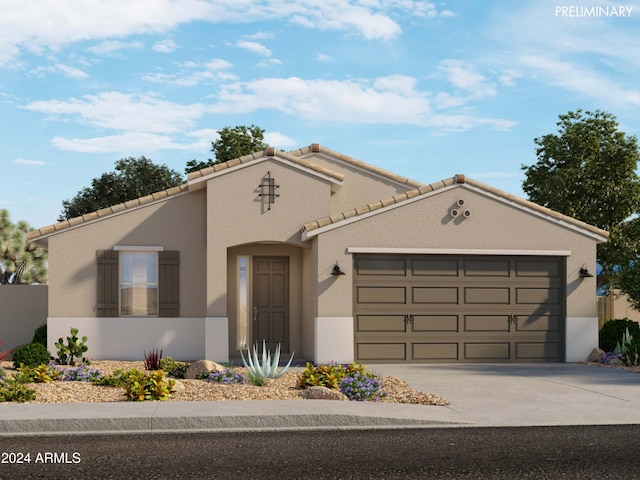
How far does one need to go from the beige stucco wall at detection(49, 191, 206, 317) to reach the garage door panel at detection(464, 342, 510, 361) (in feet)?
20.2

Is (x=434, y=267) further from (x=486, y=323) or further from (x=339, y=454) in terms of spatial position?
(x=339, y=454)

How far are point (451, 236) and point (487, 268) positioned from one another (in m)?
1.12

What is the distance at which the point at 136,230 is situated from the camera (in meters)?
Answer: 19.4

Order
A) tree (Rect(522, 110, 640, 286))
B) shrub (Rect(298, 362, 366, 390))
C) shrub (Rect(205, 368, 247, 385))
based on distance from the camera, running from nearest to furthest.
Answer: shrub (Rect(298, 362, 366, 390))
shrub (Rect(205, 368, 247, 385))
tree (Rect(522, 110, 640, 286))

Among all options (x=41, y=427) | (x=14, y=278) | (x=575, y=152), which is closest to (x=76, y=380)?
(x=41, y=427)

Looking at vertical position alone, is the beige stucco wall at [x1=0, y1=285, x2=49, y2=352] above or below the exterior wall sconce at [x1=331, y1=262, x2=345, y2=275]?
below

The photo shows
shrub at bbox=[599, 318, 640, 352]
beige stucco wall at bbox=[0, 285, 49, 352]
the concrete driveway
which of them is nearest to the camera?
the concrete driveway

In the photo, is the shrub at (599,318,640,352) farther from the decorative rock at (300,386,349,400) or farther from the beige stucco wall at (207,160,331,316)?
the decorative rock at (300,386,349,400)

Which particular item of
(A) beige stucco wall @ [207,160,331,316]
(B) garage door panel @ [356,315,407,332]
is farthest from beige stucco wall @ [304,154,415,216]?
(B) garage door panel @ [356,315,407,332]

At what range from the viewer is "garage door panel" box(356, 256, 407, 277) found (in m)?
18.2

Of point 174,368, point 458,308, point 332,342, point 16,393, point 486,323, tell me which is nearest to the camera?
point 16,393

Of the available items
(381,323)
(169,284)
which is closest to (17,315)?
(169,284)

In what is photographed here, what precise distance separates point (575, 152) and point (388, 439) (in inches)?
806

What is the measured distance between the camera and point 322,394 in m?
12.1
